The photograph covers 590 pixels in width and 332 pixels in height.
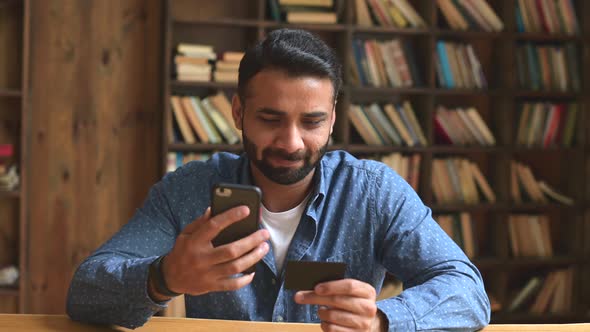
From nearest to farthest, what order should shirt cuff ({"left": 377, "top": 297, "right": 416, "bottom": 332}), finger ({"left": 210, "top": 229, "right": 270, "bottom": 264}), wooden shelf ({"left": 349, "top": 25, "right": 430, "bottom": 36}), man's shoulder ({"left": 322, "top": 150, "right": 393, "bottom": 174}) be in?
1. finger ({"left": 210, "top": 229, "right": 270, "bottom": 264})
2. shirt cuff ({"left": 377, "top": 297, "right": 416, "bottom": 332})
3. man's shoulder ({"left": 322, "top": 150, "right": 393, "bottom": 174})
4. wooden shelf ({"left": 349, "top": 25, "right": 430, "bottom": 36})

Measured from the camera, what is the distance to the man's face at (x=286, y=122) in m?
1.56

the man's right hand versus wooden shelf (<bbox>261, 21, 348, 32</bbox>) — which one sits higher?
wooden shelf (<bbox>261, 21, 348, 32</bbox>)

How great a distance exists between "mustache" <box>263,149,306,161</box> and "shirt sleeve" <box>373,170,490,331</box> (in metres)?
0.28

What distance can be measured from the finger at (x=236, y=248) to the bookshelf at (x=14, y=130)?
2.48 meters

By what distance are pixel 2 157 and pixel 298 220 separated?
2336mm

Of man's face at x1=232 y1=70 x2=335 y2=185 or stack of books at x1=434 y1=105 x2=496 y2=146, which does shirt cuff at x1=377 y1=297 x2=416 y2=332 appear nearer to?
man's face at x1=232 y1=70 x2=335 y2=185

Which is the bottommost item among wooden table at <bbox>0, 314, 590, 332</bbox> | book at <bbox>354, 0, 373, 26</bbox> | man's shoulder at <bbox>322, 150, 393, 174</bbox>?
wooden table at <bbox>0, 314, 590, 332</bbox>

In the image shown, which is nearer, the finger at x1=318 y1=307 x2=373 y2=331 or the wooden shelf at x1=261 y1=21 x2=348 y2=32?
the finger at x1=318 y1=307 x2=373 y2=331

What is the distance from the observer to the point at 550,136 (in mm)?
3902

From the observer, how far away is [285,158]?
1.59 m

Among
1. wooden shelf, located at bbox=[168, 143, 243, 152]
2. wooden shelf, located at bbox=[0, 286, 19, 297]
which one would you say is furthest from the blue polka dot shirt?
wooden shelf, located at bbox=[0, 286, 19, 297]

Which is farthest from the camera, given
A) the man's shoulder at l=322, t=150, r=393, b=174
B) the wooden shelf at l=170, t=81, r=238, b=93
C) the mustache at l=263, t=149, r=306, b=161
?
the wooden shelf at l=170, t=81, r=238, b=93

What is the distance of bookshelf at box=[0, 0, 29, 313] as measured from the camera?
3424mm

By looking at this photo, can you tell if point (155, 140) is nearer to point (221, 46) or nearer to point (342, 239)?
point (221, 46)
